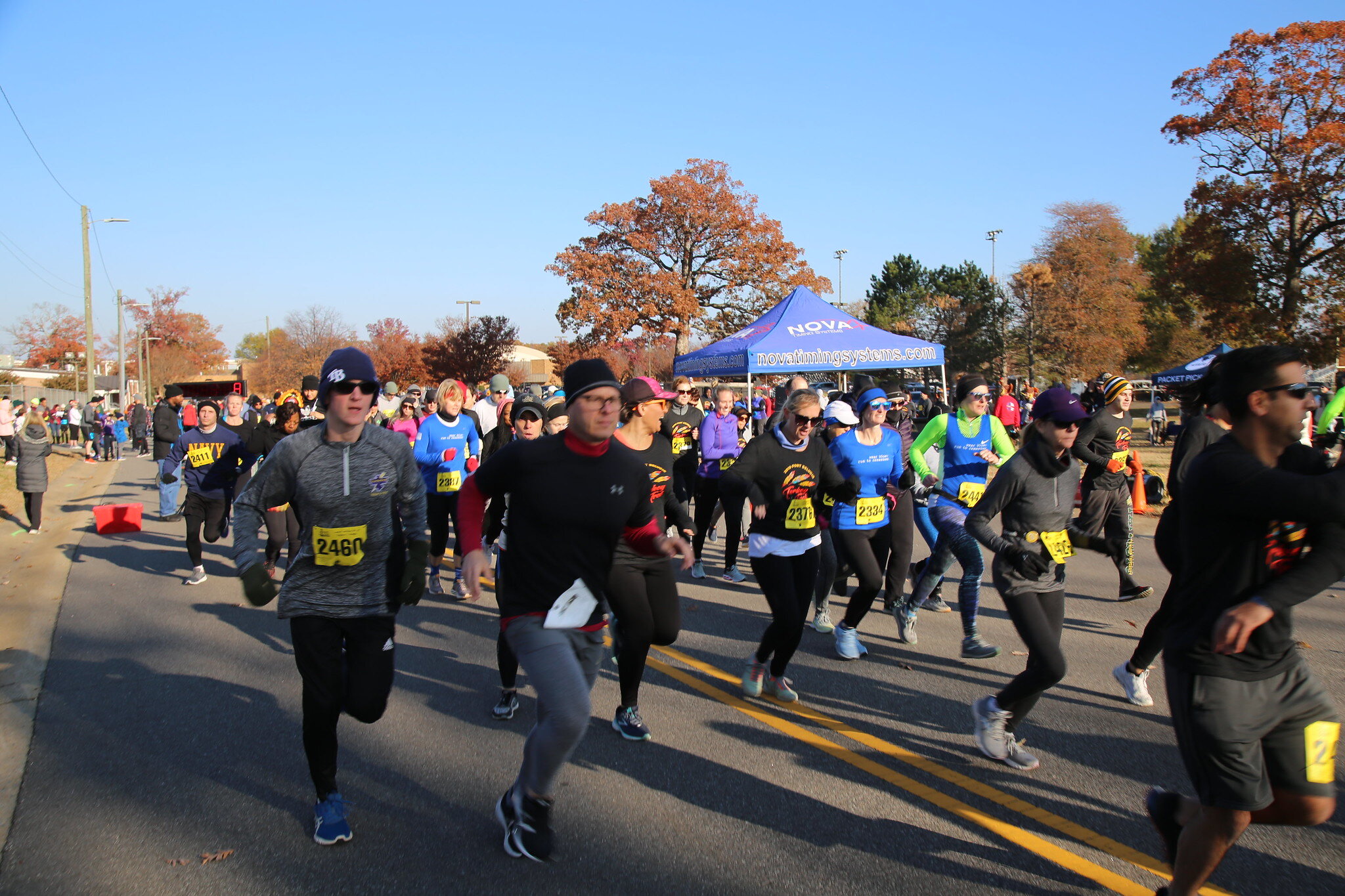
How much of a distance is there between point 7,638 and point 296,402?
9.25 feet

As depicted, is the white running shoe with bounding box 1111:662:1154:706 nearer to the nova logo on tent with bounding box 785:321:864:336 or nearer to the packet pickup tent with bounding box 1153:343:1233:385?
the nova logo on tent with bounding box 785:321:864:336

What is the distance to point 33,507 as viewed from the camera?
13398 mm

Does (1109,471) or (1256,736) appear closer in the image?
(1256,736)

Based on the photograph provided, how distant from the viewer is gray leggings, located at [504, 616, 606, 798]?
337 cm

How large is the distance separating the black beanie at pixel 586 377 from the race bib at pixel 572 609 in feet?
2.39

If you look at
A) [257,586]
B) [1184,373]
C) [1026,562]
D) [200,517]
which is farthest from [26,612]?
[1184,373]

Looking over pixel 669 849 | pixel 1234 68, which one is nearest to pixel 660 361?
pixel 1234 68

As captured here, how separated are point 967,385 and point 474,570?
15.1 ft

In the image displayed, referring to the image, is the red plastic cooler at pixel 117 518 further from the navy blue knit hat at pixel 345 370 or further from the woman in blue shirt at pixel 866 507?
the navy blue knit hat at pixel 345 370

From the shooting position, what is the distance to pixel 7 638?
7.30 metres

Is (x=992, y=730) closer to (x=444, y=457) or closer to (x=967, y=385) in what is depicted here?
(x=967, y=385)

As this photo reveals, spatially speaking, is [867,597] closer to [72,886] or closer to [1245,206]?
[72,886]

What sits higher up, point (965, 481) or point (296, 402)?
point (296, 402)

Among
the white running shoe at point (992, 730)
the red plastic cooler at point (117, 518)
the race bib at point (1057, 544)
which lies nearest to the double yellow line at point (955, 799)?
the white running shoe at point (992, 730)
